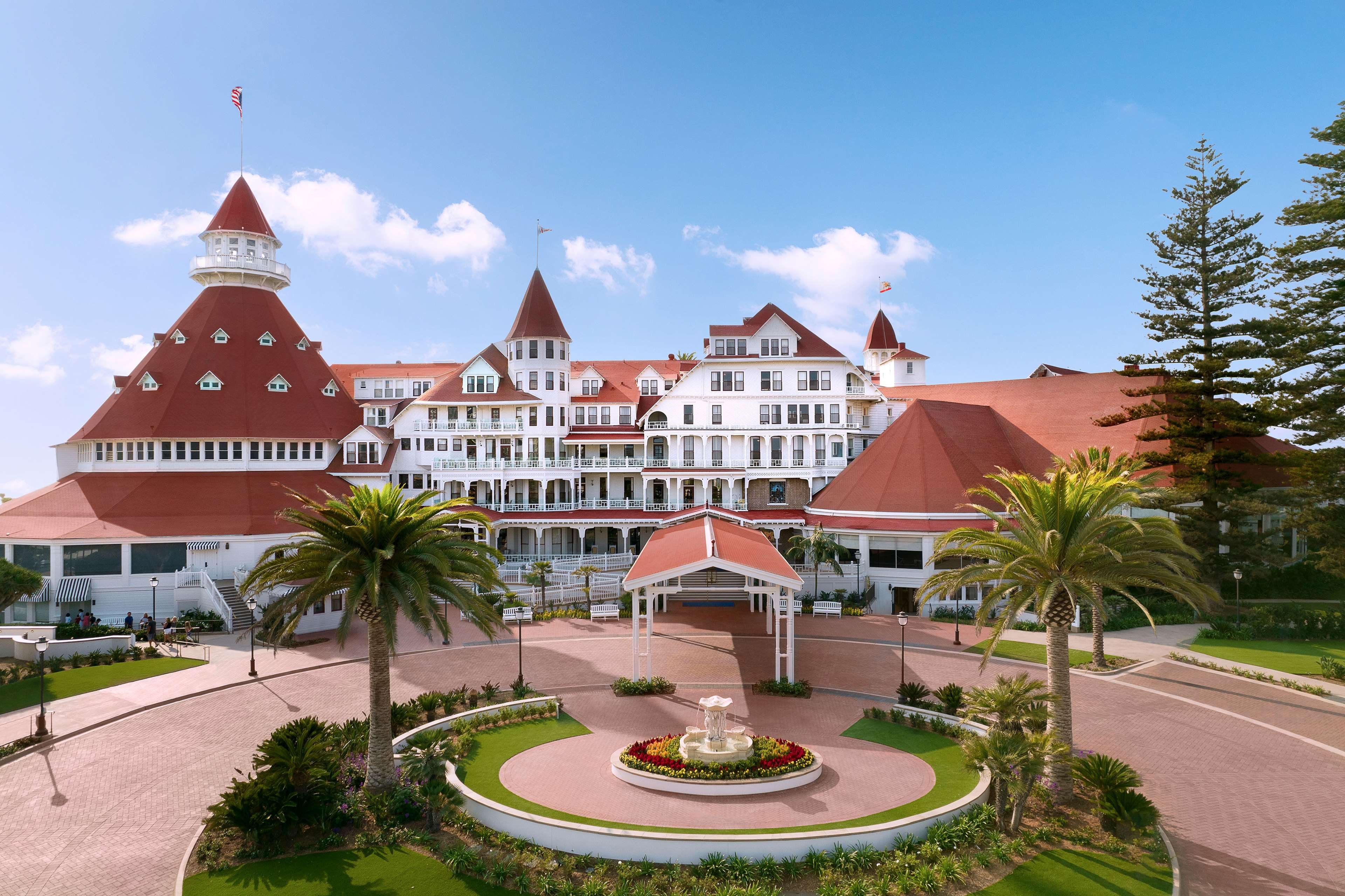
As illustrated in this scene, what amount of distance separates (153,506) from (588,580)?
23.6m

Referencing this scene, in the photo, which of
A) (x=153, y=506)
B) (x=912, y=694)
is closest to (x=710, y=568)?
(x=912, y=694)

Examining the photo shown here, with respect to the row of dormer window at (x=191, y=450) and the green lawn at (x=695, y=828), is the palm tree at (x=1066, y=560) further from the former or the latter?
the row of dormer window at (x=191, y=450)

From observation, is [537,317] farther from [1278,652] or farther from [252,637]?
[1278,652]

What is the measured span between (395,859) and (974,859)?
11475 mm

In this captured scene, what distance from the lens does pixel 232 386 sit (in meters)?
45.2

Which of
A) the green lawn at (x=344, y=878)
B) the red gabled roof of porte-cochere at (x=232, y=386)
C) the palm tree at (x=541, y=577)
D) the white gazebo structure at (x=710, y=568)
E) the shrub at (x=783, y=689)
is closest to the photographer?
the green lawn at (x=344, y=878)

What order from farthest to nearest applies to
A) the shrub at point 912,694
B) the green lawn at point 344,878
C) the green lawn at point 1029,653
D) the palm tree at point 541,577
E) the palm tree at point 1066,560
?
the palm tree at point 541,577, the green lawn at point 1029,653, the shrub at point 912,694, the palm tree at point 1066,560, the green lawn at point 344,878

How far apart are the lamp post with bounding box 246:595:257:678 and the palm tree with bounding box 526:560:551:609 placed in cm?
1267

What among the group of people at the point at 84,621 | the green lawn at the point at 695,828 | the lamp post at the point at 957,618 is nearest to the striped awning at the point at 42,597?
the group of people at the point at 84,621

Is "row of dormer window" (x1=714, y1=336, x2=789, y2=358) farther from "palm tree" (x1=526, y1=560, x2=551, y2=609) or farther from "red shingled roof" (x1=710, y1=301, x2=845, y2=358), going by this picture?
"palm tree" (x1=526, y1=560, x2=551, y2=609)

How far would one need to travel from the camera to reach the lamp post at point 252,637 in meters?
26.5

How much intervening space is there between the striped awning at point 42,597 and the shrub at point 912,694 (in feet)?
123

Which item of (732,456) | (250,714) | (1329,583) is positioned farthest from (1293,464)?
(250,714)

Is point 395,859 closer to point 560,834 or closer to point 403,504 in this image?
point 560,834
